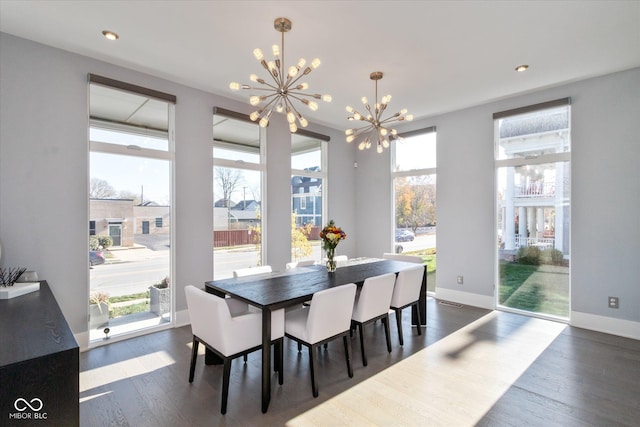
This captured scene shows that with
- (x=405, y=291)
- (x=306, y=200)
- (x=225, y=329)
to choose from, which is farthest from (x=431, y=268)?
(x=225, y=329)

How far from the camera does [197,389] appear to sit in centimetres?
254

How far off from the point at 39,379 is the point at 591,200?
538 cm

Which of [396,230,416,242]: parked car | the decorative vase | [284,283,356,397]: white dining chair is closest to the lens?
[284,283,356,397]: white dining chair

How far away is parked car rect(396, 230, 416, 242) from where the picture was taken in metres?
5.77

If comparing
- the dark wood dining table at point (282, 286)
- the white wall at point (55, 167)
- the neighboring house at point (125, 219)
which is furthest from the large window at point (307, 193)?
the neighboring house at point (125, 219)

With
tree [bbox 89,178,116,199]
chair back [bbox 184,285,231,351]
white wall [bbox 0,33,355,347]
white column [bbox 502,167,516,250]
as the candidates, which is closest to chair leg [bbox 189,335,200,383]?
chair back [bbox 184,285,231,351]

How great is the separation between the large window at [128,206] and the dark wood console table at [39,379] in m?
2.14

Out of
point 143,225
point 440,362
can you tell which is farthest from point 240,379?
point 143,225

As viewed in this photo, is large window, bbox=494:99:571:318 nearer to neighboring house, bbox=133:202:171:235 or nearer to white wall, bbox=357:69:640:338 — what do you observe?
white wall, bbox=357:69:640:338

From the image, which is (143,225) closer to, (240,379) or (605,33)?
(240,379)

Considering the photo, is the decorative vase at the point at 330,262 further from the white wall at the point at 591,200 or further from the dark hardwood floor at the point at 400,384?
the white wall at the point at 591,200

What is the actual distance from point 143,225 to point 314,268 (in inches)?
85.6

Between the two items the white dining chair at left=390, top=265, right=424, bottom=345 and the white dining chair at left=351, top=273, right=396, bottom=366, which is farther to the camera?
the white dining chair at left=390, top=265, right=424, bottom=345
